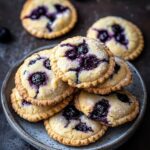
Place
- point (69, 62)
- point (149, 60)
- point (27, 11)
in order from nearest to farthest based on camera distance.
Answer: point (69, 62) < point (149, 60) < point (27, 11)

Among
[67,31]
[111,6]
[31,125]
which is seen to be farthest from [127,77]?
[111,6]

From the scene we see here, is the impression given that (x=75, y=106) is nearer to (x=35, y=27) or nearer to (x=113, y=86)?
(x=113, y=86)

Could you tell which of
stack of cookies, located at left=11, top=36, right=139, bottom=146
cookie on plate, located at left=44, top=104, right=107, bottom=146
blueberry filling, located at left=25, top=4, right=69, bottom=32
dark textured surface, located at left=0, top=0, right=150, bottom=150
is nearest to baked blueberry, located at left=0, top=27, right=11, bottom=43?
dark textured surface, located at left=0, top=0, right=150, bottom=150

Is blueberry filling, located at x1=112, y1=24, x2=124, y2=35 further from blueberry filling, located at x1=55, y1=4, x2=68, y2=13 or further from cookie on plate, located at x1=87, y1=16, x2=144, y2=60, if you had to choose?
blueberry filling, located at x1=55, y1=4, x2=68, y2=13

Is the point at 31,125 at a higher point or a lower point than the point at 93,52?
lower

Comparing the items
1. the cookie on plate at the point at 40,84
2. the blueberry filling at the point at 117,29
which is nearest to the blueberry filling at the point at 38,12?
the blueberry filling at the point at 117,29

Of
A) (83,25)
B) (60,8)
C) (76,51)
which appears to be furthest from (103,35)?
(76,51)

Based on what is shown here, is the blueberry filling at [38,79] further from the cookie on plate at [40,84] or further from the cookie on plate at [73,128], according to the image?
the cookie on plate at [73,128]

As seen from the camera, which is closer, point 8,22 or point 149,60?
point 149,60
